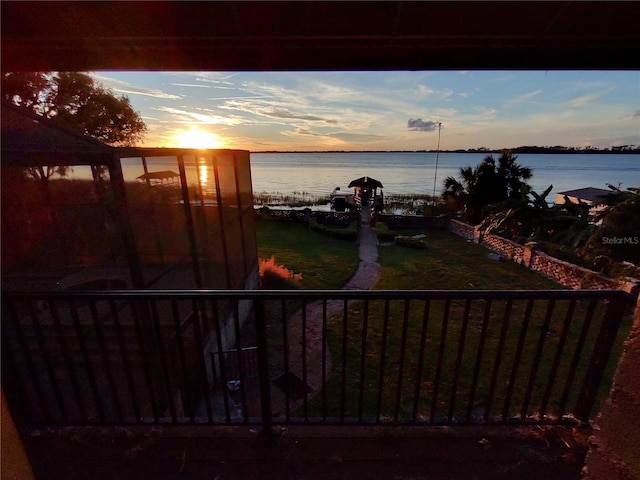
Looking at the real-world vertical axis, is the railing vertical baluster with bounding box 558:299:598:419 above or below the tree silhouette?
below

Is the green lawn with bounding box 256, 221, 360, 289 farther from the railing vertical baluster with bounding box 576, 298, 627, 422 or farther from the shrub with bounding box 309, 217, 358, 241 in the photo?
the railing vertical baluster with bounding box 576, 298, 627, 422

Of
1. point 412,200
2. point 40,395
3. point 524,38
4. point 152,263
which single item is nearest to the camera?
point 524,38

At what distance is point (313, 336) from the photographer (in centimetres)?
777

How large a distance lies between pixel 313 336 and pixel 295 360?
117 centimetres

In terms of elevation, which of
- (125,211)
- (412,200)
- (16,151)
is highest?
(16,151)

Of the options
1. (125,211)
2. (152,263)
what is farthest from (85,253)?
(125,211)

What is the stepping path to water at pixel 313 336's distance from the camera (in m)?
5.78

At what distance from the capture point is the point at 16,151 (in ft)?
10.2

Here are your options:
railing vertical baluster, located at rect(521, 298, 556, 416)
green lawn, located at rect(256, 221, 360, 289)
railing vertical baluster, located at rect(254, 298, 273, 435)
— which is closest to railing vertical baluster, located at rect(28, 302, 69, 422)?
railing vertical baluster, located at rect(254, 298, 273, 435)

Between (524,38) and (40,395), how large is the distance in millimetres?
3875

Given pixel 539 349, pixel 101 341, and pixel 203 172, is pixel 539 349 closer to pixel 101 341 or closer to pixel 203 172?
pixel 101 341

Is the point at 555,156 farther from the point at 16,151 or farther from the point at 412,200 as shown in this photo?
the point at 16,151

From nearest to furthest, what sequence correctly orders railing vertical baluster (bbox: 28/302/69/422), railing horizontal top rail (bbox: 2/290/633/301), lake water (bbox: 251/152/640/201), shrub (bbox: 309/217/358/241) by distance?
railing horizontal top rail (bbox: 2/290/633/301)
railing vertical baluster (bbox: 28/302/69/422)
shrub (bbox: 309/217/358/241)
lake water (bbox: 251/152/640/201)

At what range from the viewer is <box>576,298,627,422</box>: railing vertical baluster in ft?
6.40
